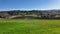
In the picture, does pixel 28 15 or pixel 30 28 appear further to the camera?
pixel 28 15

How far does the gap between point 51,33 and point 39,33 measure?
3.09 ft

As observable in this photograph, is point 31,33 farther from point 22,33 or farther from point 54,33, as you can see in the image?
point 54,33

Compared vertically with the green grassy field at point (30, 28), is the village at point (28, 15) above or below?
Answer: below

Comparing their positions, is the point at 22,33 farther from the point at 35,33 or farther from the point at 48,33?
the point at 48,33

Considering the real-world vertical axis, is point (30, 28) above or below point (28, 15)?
above

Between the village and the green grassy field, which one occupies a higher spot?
the green grassy field

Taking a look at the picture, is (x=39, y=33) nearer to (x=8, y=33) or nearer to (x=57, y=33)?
(x=57, y=33)

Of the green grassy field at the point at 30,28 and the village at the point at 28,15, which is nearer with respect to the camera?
the green grassy field at the point at 30,28

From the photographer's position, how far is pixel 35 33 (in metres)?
9.88

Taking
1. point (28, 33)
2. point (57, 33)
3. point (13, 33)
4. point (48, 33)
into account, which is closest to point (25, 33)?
point (28, 33)

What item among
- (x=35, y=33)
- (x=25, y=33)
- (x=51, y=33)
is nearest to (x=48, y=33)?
(x=51, y=33)

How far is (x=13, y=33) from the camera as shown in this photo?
9867mm

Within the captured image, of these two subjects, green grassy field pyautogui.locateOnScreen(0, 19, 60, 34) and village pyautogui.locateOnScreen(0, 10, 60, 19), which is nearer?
green grassy field pyautogui.locateOnScreen(0, 19, 60, 34)

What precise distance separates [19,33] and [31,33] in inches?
37.7
